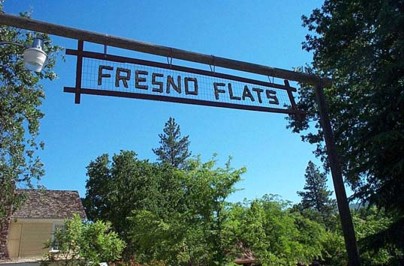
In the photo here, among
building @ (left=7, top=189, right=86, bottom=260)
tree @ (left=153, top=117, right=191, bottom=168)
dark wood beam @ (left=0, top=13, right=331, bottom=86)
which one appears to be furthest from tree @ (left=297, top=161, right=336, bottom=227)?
dark wood beam @ (left=0, top=13, right=331, bottom=86)

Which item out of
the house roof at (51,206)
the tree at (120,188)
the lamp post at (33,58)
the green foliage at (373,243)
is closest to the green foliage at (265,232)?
the green foliage at (373,243)

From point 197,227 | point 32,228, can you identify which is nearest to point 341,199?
point 197,227

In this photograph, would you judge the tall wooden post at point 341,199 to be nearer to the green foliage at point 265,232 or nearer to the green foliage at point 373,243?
the green foliage at point 373,243

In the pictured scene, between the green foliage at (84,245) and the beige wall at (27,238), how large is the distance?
288 inches

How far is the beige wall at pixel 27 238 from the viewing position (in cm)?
2003

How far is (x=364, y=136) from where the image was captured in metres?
8.46

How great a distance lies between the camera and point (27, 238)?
66.5 ft

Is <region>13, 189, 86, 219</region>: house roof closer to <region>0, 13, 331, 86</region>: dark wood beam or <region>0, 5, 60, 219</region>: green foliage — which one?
<region>0, 5, 60, 219</region>: green foliage

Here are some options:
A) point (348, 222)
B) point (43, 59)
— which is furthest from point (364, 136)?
point (43, 59)

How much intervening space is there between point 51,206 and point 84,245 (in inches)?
399

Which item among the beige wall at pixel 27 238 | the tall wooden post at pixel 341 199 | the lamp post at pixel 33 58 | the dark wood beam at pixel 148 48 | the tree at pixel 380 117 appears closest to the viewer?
the lamp post at pixel 33 58

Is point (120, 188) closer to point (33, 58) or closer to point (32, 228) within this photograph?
point (32, 228)

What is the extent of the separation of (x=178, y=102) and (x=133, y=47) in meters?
1.08

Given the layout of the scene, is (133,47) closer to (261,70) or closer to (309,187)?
(261,70)
